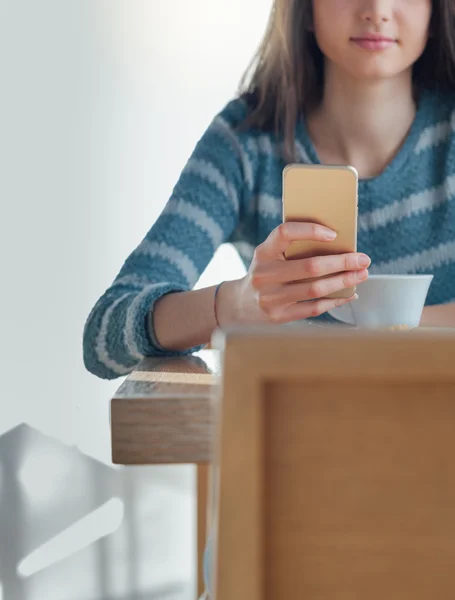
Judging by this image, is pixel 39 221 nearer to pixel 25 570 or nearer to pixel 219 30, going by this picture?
pixel 219 30

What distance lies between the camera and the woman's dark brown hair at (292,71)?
1.20m

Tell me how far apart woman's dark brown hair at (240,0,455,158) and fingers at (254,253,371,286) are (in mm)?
455

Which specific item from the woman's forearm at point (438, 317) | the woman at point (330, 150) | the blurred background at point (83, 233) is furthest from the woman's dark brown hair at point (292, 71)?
the blurred background at point (83, 233)

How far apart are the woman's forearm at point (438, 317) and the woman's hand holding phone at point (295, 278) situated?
0.19 m

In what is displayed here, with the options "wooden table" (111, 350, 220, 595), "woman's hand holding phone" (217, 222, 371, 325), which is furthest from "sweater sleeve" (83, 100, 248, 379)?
"wooden table" (111, 350, 220, 595)

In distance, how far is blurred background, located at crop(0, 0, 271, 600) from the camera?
5.95 feet

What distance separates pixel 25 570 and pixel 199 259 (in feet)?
3.50

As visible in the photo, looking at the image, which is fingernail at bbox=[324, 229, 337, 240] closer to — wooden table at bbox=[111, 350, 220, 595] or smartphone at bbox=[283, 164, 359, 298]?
smartphone at bbox=[283, 164, 359, 298]

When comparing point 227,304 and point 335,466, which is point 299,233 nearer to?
point 227,304

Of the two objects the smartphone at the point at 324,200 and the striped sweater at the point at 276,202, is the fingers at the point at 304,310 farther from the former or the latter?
the striped sweater at the point at 276,202

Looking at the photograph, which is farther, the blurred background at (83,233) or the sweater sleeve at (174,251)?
the blurred background at (83,233)

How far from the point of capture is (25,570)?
1.78 metres

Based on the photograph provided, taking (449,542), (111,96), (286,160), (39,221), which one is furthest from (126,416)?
(111,96)

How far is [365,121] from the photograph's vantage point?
1.17 metres
